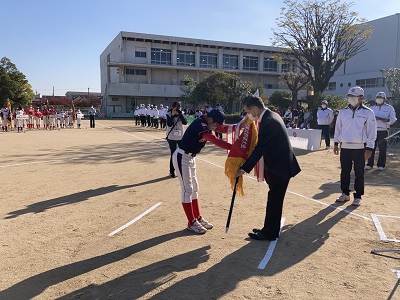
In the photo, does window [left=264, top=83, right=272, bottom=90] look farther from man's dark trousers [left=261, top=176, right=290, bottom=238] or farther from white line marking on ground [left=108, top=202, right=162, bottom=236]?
man's dark trousers [left=261, top=176, right=290, bottom=238]

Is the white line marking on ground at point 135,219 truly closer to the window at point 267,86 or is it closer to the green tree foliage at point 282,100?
the green tree foliage at point 282,100

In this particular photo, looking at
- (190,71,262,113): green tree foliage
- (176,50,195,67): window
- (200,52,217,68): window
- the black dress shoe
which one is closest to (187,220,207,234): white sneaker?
the black dress shoe

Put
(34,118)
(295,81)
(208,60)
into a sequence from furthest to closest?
1. (208,60)
2. (295,81)
3. (34,118)

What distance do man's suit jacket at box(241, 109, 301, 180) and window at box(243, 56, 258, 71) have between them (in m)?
65.3

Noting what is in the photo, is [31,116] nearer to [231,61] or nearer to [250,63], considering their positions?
[231,61]

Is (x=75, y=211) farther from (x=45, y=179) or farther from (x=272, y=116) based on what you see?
(x=272, y=116)

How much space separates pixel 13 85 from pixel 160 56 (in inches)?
1106

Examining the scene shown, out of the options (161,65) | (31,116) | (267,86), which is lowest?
(31,116)

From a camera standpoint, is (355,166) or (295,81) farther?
(295,81)

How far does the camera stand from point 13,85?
3906cm

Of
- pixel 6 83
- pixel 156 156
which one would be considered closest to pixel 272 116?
pixel 156 156

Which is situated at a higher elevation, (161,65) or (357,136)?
(161,65)

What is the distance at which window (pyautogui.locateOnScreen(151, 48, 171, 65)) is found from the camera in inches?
2368

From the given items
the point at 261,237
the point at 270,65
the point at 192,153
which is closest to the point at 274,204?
the point at 261,237
